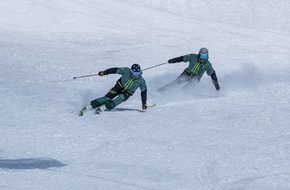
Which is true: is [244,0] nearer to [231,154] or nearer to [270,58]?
[270,58]

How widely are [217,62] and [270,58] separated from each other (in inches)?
94.3

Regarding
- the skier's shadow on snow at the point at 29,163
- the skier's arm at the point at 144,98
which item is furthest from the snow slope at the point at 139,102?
the skier's arm at the point at 144,98

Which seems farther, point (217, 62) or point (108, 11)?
point (108, 11)

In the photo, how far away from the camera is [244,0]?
105 ft

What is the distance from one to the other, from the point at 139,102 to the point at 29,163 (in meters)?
5.81

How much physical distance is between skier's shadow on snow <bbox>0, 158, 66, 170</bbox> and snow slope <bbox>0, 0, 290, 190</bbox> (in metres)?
0.02

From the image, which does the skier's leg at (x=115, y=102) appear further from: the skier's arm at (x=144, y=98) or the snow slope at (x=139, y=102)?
the skier's arm at (x=144, y=98)

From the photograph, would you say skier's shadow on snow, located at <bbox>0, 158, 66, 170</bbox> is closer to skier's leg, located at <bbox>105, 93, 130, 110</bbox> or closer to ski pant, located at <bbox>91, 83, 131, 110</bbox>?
ski pant, located at <bbox>91, 83, 131, 110</bbox>

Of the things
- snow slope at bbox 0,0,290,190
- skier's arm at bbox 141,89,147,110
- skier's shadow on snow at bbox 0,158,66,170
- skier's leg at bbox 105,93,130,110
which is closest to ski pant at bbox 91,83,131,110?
skier's leg at bbox 105,93,130,110

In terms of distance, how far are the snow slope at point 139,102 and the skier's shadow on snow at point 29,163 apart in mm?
18

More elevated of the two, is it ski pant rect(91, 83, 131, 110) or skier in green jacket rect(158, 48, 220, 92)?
skier in green jacket rect(158, 48, 220, 92)

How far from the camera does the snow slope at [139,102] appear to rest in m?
10.3

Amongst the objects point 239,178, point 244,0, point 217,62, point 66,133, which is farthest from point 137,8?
point 239,178

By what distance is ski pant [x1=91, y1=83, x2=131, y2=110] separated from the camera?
543 inches
